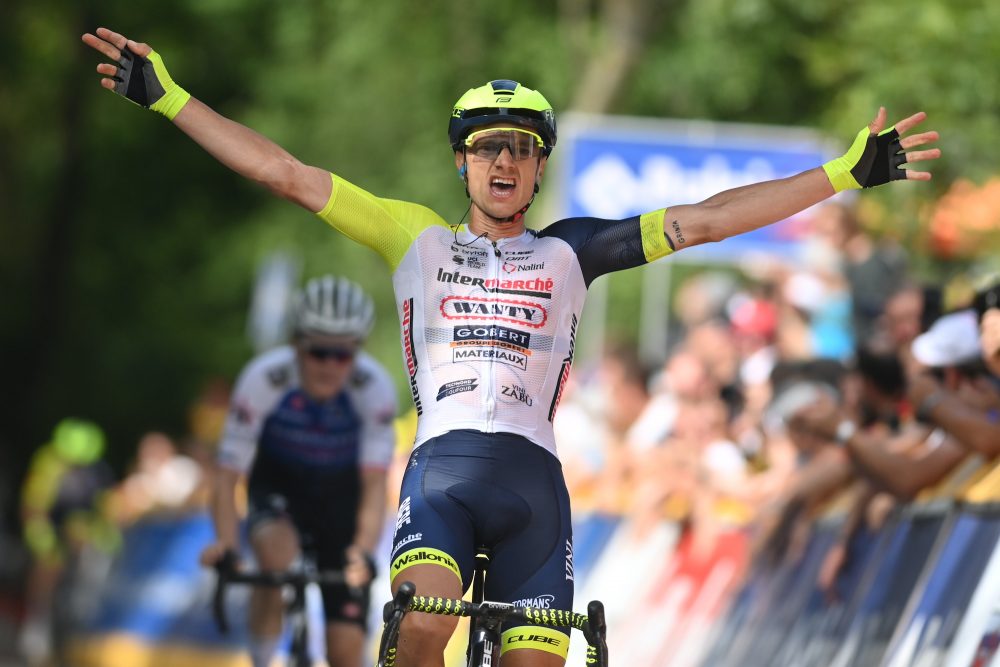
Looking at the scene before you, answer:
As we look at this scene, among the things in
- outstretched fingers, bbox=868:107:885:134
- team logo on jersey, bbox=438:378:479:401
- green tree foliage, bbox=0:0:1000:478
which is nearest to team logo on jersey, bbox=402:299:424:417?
team logo on jersey, bbox=438:378:479:401

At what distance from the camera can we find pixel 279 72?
38.7 metres

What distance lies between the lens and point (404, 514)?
6762mm

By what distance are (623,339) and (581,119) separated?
7.17m

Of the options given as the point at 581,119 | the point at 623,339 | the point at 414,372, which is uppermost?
the point at 581,119

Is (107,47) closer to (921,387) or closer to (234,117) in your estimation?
(921,387)

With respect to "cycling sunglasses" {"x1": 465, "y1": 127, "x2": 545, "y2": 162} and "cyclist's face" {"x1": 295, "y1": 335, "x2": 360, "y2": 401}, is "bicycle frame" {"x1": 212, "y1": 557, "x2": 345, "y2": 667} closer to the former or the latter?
"cyclist's face" {"x1": 295, "y1": 335, "x2": 360, "y2": 401}

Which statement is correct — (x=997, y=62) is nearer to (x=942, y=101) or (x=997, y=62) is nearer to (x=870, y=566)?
(x=942, y=101)

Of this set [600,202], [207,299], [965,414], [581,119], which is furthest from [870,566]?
[207,299]

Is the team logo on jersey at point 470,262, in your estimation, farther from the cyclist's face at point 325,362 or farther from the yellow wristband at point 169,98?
the cyclist's face at point 325,362

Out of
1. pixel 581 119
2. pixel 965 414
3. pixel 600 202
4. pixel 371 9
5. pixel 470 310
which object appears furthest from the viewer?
pixel 371 9

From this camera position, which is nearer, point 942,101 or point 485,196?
point 485,196

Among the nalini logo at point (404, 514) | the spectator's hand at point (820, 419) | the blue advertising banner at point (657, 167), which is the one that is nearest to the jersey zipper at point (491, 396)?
the nalini logo at point (404, 514)

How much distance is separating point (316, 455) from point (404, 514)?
13.4ft

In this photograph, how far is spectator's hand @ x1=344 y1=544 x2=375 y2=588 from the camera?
990cm
